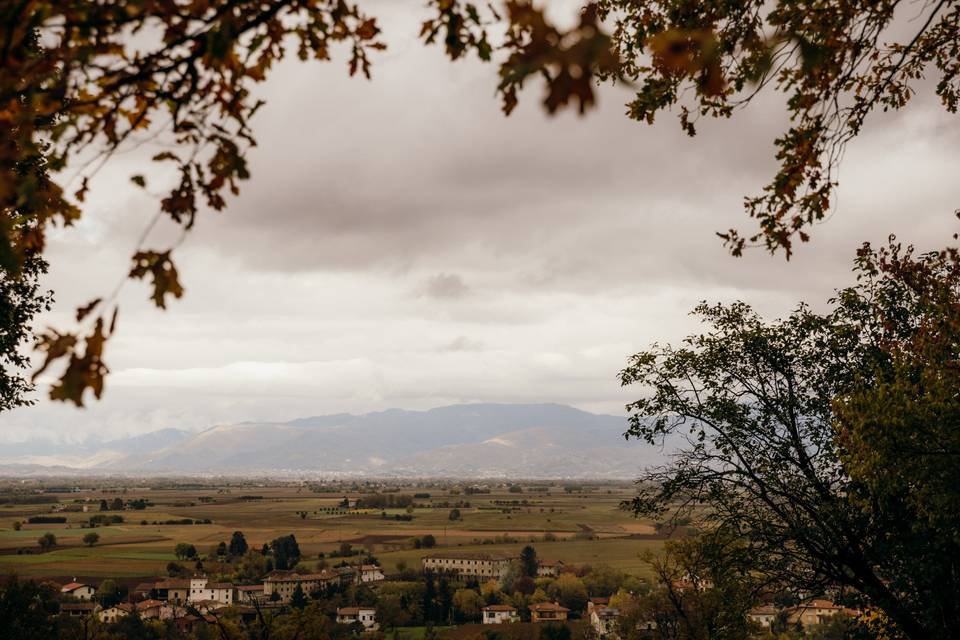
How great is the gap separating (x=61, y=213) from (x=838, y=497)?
41.6 ft

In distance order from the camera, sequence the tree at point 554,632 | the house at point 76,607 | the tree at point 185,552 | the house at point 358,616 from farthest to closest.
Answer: the tree at point 185,552, the house at point 358,616, the house at point 76,607, the tree at point 554,632

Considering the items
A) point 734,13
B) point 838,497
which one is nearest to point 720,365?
point 838,497

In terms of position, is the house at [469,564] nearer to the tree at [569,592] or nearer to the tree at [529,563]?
the tree at [529,563]

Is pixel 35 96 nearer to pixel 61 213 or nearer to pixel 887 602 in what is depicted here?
pixel 61 213

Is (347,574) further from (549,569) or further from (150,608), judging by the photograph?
(549,569)

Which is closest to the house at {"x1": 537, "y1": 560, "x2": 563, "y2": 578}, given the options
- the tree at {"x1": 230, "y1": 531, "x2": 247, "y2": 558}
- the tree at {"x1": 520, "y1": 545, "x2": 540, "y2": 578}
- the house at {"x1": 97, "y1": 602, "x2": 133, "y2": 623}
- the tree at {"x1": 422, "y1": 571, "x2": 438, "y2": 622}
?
the tree at {"x1": 520, "y1": 545, "x2": 540, "y2": 578}

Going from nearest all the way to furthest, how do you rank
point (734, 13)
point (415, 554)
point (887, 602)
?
point (734, 13) < point (887, 602) < point (415, 554)

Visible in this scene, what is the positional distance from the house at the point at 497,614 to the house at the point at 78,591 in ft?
151

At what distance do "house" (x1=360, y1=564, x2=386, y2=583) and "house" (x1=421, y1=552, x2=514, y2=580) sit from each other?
792cm

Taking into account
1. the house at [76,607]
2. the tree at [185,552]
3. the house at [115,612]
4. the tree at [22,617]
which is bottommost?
the tree at [185,552]

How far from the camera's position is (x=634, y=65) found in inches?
304

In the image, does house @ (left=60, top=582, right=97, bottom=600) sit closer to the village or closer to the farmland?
the village

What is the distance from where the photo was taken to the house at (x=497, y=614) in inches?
3302

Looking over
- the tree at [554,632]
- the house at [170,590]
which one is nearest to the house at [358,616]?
the tree at [554,632]
